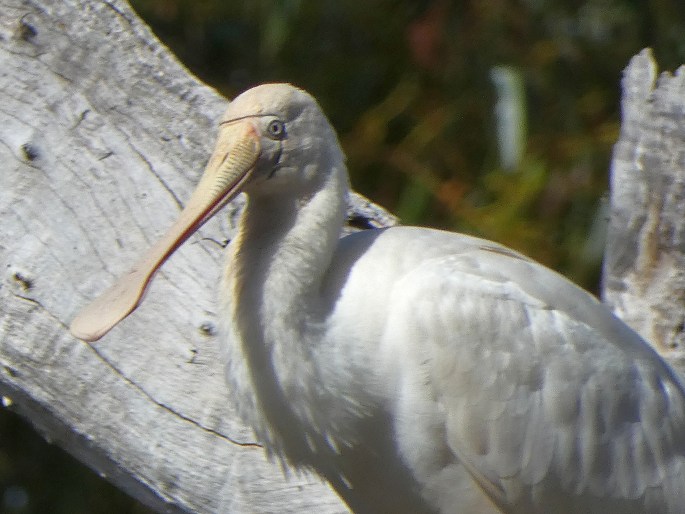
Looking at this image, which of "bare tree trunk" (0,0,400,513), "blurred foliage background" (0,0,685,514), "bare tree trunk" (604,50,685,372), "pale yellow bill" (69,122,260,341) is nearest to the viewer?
"pale yellow bill" (69,122,260,341)

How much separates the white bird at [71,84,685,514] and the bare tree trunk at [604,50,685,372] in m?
0.40

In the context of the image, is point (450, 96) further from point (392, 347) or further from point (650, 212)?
point (392, 347)

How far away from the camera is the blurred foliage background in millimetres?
4711

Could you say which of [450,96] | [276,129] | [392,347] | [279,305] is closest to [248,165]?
[276,129]

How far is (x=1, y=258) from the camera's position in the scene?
9.78 feet

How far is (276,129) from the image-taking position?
254cm

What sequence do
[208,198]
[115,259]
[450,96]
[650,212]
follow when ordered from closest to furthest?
1. [208,198]
2. [115,259]
3. [650,212]
4. [450,96]

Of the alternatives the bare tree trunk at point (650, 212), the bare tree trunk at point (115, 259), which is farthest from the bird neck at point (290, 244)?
the bare tree trunk at point (650, 212)

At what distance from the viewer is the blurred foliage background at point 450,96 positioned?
4711mm

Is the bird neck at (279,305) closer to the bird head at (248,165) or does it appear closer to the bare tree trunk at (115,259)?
the bird head at (248,165)

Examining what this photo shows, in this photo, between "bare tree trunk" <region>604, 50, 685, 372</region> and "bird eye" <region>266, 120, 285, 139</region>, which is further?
"bare tree trunk" <region>604, 50, 685, 372</region>

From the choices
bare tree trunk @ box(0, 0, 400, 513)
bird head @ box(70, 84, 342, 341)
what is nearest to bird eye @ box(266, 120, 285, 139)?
bird head @ box(70, 84, 342, 341)

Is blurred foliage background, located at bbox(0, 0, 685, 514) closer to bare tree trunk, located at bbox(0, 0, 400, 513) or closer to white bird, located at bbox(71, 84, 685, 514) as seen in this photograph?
bare tree trunk, located at bbox(0, 0, 400, 513)

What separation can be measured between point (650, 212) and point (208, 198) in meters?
1.16
